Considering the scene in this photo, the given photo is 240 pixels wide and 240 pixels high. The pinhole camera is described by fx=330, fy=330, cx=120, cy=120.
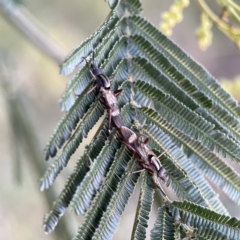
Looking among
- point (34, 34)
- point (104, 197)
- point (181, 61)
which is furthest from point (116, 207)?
point (34, 34)

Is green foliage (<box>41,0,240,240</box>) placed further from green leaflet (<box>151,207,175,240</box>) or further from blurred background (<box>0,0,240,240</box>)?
blurred background (<box>0,0,240,240</box>)

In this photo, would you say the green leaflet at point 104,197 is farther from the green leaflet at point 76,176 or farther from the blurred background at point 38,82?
the blurred background at point 38,82

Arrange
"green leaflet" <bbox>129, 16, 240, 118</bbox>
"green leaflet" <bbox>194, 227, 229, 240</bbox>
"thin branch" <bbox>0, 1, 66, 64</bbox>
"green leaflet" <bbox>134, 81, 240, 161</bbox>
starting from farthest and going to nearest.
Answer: "thin branch" <bbox>0, 1, 66, 64</bbox>, "green leaflet" <bbox>129, 16, 240, 118</bbox>, "green leaflet" <bbox>134, 81, 240, 161</bbox>, "green leaflet" <bbox>194, 227, 229, 240</bbox>

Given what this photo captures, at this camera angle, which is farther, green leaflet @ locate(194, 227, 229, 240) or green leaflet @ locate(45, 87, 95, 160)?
green leaflet @ locate(45, 87, 95, 160)

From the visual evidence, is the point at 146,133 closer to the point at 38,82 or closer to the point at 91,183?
the point at 91,183

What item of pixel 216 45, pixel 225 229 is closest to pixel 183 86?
pixel 225 229

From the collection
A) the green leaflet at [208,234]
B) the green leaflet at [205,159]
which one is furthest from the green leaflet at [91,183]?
the green leaflet at [208,234]

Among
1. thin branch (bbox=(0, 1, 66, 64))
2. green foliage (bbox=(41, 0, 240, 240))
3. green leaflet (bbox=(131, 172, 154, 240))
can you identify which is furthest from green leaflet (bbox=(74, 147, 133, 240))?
thin branch (bbox=(0, 1, 66, 64))
